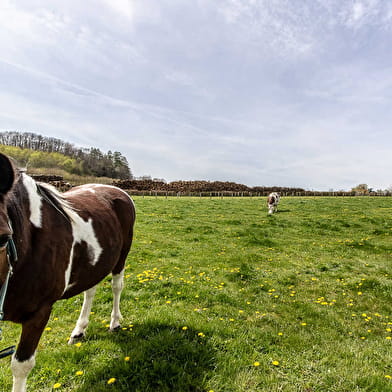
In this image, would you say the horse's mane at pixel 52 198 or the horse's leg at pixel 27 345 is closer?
the horse's leg at pixel 27 345

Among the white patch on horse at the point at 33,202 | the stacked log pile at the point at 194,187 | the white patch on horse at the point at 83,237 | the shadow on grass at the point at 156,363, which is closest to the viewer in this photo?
the white patch on horse at the point at 33,202

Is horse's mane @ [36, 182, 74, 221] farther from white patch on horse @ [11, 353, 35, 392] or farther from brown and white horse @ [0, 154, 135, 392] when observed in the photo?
white patch on horse @ [11, 353, 35, 392]

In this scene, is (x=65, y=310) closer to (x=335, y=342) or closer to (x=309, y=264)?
(x=335, y=342)

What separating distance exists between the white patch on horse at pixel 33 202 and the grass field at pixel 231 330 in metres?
2.06

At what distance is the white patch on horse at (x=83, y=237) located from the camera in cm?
272

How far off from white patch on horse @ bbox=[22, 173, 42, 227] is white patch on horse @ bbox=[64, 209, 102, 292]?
1.35 ft

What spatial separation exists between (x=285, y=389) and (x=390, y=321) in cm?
310

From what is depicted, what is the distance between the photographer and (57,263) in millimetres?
2408

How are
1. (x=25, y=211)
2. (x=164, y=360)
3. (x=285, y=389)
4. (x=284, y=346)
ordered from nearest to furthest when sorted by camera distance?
(x=25, y=211) < (x=285, y=389) < (x=164, y=360) < (x=284, y=346)

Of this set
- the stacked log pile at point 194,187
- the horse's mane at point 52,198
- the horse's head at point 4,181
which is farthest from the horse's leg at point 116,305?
the stacked log pile at point 194,187

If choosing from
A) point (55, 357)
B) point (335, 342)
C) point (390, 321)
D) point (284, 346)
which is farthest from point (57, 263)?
point (390, 321)

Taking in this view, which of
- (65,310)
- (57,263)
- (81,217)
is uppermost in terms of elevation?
(81,217)

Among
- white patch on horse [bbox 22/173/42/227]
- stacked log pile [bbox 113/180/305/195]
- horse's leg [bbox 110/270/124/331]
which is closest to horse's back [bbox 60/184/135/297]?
horse's leg [bbox 110/270/124/331]

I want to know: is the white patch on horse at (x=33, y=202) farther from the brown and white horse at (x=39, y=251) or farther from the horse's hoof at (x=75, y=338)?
the horse's hoof at (x=75, y=338)
